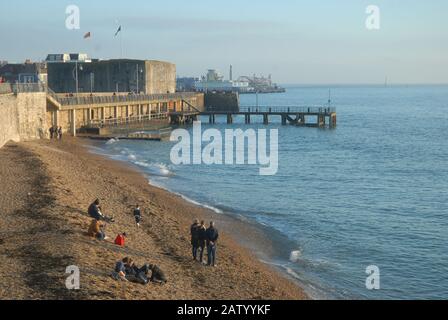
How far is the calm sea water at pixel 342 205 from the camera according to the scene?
750 inches

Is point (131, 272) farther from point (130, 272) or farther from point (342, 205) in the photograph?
point (342, 205)

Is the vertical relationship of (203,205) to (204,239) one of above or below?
below

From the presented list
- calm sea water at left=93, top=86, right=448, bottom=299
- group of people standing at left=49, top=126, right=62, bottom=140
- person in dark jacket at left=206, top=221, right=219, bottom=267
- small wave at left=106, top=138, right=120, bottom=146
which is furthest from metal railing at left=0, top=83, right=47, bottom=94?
person in dark jacket at left=206, top=221, right=219, bottom=267

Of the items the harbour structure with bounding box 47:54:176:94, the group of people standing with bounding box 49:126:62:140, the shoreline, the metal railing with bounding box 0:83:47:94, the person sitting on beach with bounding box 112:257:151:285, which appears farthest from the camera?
the harbour structure with bounding box 47:54:176:94

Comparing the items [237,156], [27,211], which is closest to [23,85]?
[237,156]

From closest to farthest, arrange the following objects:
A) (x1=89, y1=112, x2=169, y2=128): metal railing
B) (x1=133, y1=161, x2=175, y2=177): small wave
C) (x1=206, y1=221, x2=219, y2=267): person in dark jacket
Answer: (x1=206, y1=221, x2=219, y2=267): person in dark jacket
(x1=133, y1=161, x2=175, y2=177): small wave
(x1=89, y1=112, x2=169, y2=128): metal railing

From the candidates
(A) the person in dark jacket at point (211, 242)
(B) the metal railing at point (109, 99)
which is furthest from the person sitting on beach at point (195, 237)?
(B) the metal railing at point (109, 99)

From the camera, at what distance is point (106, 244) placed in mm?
17391

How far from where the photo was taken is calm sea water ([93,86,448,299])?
1905 centimetres

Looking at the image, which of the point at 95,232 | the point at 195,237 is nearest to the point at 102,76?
the point at 95,232

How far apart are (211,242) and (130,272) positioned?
9.73 ft

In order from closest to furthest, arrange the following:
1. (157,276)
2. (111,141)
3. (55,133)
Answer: (157,276)
(55,133)
(111,141)

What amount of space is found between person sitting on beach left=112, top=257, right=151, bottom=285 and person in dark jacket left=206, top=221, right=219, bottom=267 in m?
2.35

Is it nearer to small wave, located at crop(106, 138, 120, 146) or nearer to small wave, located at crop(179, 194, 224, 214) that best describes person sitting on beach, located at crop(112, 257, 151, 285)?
small wave, located at crop(179, 194, 224, 214)
